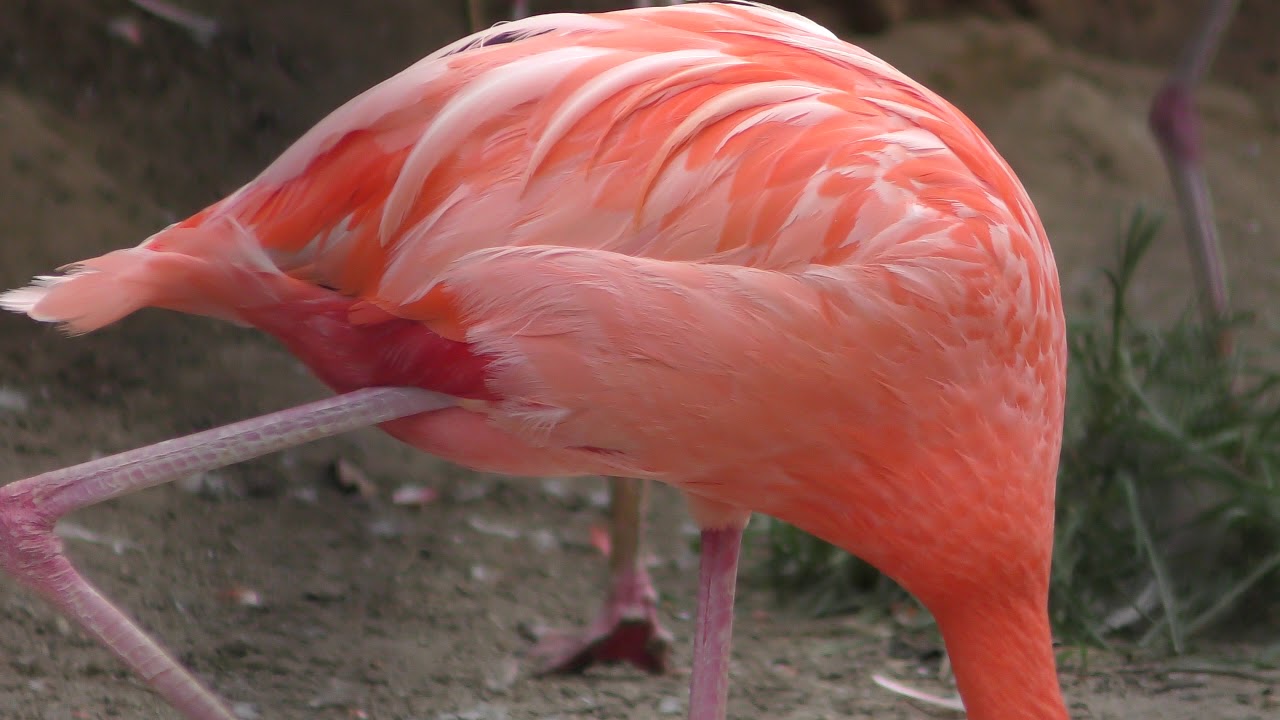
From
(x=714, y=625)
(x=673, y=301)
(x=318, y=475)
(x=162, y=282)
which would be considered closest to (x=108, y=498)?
(x=162, y=282)

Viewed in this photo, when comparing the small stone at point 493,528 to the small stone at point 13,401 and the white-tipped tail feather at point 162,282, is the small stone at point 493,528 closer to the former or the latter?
the small stone at point 13,401

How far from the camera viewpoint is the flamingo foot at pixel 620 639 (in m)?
2.80

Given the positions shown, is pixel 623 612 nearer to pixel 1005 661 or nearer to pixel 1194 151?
pixel 1005 661

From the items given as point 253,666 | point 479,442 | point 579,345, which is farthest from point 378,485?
point 579,345

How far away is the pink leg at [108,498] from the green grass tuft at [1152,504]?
1.65m

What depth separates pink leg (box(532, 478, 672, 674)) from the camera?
2.80 m

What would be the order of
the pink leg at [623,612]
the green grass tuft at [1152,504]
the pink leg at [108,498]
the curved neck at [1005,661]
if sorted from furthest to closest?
the green grass tuft at [1152,504] < the pink leg at [623,612] < the curved neck at [1005,661] < the pink leg at [108,498]

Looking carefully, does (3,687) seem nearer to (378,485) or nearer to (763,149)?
(378,485)

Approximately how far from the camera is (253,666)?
107 inches

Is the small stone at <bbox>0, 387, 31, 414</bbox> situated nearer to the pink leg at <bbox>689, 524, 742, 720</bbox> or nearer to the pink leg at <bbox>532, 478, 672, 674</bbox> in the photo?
the pink leg at <bbox>532, 478, 672, 674</bbox>

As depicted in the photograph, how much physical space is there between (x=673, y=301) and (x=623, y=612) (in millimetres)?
1121

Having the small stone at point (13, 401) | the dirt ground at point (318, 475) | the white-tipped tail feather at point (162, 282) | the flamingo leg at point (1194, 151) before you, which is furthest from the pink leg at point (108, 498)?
the flamingo leg at point (1194, 151)

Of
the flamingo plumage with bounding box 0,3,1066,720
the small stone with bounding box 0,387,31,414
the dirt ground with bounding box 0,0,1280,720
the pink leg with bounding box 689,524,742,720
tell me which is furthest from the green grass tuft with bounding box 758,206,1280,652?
the small stone with bounding box 0,387,31,414

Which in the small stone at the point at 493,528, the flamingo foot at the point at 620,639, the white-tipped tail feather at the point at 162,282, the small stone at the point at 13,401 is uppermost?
the white-tipped tail feather at the point at 162,282
